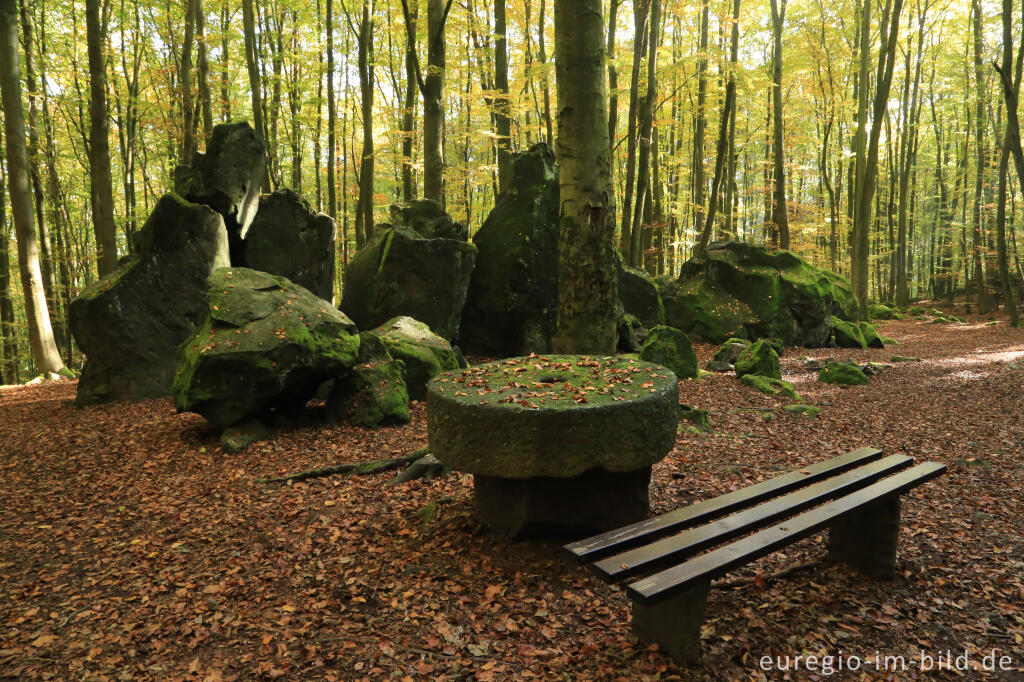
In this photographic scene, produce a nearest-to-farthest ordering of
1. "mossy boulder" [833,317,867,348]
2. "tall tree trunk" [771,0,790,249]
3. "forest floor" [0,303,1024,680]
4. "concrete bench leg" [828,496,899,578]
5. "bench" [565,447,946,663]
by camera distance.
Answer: "bench" [565,447,946,663] → "forest floor" [0,303,1024,680] → "concrete bench leg" [828,496,899,578] → "mossy boulder" [833,317,867,348] → "tall tree trunk" [771,0,790,249]

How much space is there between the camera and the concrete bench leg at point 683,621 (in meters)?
2.39

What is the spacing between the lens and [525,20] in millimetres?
16000

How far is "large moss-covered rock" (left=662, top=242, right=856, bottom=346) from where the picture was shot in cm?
1276

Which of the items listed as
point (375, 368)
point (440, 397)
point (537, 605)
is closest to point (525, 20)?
point (375, 368)

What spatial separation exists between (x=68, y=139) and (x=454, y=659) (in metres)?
22.8

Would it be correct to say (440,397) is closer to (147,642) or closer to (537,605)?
(537,605)

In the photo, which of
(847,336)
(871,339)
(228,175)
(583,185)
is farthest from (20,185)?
(871,339)

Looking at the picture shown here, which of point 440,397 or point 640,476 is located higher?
point 440,397

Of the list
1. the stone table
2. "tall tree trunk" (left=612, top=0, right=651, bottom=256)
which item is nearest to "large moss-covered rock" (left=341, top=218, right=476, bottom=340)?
"tall tree trunk" (left=612, top=0, right=651, bottom=256)

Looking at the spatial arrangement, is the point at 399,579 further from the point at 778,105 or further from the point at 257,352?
the point at 778,105

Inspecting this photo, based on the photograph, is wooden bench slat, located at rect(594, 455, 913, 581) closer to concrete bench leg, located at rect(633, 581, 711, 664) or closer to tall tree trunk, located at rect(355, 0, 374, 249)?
concrete bench leg, located at rect(633, 581, 711, 664)

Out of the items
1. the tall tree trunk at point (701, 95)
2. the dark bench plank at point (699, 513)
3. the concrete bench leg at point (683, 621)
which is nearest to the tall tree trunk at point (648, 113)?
the tall tree trunk at point (701, 95)

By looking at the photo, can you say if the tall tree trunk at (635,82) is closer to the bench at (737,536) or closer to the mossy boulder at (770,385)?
the mossy boulder at (770,385)

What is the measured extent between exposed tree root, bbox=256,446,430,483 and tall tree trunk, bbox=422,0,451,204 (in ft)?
22.2
